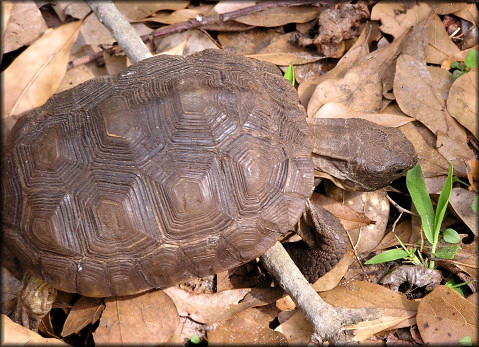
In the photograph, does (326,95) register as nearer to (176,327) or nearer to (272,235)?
(272,235)

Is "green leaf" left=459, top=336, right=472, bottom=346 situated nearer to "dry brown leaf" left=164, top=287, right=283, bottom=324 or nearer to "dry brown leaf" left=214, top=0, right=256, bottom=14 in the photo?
"dry brown leaf" left=164, top=287, right=283, bottom=324

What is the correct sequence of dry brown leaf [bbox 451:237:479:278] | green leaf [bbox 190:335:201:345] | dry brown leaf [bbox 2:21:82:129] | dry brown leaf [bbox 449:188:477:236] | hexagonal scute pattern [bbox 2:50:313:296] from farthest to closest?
dry brown leaf [bbox 2:21:82:129]
dry brown leaf [bbox 449:188:477:236]
dry brown leaf [bbox 451:237:479:278]
green leaf [bbox 190:335:201:345]
hexagonal scute pattern [bbox 2:50:313:296]

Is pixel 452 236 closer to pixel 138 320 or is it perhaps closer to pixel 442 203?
pixel 442 203

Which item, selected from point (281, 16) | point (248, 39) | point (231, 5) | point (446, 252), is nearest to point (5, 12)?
point (231, 5)

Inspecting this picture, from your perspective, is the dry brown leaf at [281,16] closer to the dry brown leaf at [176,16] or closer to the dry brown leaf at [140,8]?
the dry brown leaf at [176,16]

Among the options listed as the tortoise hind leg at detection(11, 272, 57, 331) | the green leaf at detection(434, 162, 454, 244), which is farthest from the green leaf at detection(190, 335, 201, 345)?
the green leaf at detection(434, 162, 454, 244)
